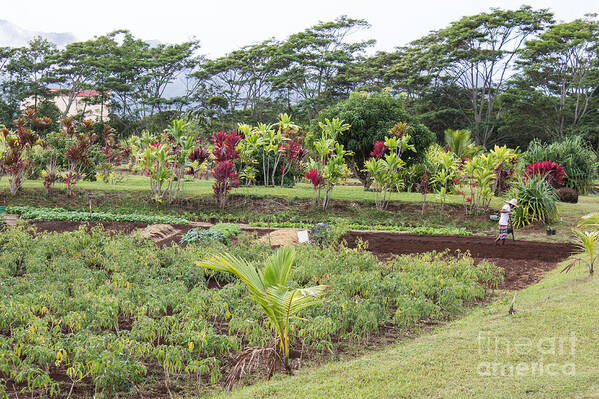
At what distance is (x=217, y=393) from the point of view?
4.12 m

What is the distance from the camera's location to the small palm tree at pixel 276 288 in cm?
416

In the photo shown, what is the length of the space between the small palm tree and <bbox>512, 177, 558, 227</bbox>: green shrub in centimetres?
914

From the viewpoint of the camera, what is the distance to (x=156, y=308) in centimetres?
511

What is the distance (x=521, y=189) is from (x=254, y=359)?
1002 cm

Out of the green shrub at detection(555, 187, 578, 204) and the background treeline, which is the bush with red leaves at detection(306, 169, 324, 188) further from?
the background treeline

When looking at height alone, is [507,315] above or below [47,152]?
below

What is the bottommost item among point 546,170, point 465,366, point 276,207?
point 465,366

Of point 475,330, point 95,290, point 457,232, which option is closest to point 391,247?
point 457,232

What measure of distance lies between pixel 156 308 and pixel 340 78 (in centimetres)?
3199

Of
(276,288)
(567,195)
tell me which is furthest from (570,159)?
(276,288)

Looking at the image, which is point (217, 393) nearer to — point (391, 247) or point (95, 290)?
point (95, 290)

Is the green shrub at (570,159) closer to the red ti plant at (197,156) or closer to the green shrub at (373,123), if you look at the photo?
the green shrub at (373,123)

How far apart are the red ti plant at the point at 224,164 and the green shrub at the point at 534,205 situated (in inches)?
280

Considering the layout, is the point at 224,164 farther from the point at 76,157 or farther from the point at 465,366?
the point at 465,366
